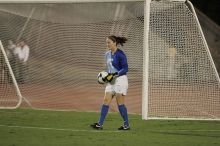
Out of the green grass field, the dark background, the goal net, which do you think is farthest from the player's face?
the dark background

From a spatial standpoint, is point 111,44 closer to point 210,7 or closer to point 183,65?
point 183,65

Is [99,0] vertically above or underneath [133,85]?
above

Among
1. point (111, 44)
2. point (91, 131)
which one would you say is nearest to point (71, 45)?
point (111, 44)

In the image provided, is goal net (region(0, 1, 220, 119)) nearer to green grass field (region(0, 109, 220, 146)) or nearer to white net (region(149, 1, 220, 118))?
white net (region(149, 1, 220, 118))

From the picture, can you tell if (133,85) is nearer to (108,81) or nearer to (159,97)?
(159,97)

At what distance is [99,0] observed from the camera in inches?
573

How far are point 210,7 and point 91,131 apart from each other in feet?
71.1

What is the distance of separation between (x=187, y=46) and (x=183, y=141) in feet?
11.8

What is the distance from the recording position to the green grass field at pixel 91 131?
1067 cm

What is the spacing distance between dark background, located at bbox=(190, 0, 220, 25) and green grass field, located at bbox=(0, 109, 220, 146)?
58.8 feet

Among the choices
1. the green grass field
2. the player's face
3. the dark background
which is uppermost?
the dark background

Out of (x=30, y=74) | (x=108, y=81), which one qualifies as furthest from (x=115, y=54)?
(x=30, y=74)

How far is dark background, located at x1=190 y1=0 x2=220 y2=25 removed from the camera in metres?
32.8

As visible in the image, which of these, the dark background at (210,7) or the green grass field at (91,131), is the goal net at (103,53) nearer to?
the green grass field at (91,131)
